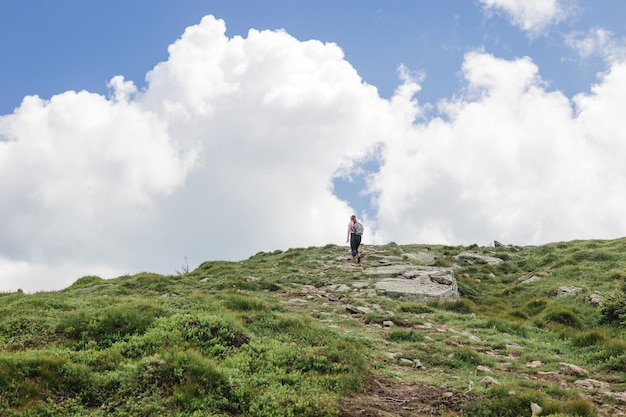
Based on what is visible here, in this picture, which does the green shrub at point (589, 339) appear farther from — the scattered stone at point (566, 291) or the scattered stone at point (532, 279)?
the scattered stone at point (532, 279)

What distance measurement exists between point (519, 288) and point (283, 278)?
1233 centimetres

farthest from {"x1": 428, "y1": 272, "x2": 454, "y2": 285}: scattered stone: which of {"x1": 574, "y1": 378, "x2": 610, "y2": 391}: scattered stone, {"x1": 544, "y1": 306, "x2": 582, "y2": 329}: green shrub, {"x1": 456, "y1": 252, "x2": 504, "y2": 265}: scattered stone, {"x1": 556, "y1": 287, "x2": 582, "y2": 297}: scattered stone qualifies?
{"x1": 574, "y1": 378, "x2": 610, "y2": 391}: scattered stone

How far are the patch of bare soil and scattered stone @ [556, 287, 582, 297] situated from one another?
1413 cm

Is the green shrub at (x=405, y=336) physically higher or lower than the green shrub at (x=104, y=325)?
lower

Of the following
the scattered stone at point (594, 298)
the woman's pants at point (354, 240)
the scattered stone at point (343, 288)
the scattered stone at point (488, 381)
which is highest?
the woman's pants at point (354, 240)

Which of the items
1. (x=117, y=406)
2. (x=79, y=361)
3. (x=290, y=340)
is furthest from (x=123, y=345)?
(x=290, y=340)

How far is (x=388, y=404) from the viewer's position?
9.82m

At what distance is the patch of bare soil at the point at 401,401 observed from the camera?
30.7ft

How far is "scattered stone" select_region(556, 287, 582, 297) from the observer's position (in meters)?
22.0

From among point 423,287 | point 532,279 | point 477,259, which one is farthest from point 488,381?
point 477,259

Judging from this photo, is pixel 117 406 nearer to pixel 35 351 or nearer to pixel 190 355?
pixel 190 355

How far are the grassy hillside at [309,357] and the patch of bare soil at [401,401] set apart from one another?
40 millimetres

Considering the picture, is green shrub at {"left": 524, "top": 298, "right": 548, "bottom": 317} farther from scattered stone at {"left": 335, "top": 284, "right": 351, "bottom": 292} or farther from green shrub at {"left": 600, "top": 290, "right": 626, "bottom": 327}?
scattered stone at {"left": 335, "top": 284, "right": 351, "bottom": 292}

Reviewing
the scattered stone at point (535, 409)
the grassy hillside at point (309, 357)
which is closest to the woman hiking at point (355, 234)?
the grassy hillside at point (309, 357)
